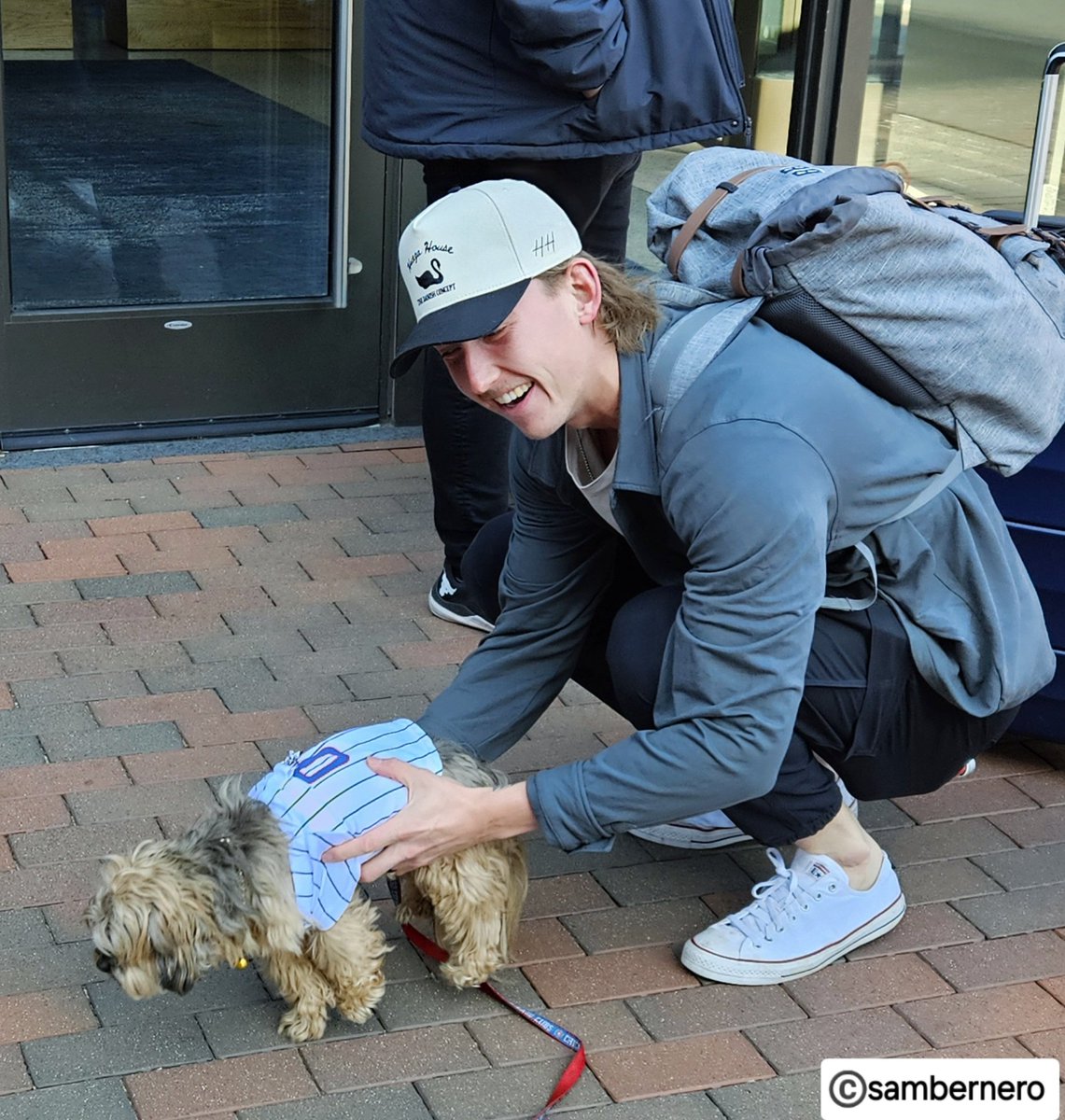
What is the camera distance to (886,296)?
8.35ft

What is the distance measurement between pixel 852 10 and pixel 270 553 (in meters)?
2.73

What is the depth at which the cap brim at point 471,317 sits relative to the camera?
8.02ft

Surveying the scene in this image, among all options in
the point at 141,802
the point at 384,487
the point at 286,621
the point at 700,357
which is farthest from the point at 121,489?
the point at 700,357

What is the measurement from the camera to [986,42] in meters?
6.07

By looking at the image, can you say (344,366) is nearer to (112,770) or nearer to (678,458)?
(112,770)

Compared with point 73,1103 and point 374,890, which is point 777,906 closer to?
point 374,890

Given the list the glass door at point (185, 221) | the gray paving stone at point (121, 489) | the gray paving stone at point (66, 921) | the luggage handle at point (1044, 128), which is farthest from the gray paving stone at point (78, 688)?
the luggage handle at point (1044, 128)

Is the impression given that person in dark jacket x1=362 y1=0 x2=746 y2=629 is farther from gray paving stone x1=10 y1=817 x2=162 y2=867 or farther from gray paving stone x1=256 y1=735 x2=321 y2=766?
gray paving stone x1=10 y1=817 x2=162 y2=867

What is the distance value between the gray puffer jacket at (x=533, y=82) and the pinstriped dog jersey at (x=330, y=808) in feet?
5.18

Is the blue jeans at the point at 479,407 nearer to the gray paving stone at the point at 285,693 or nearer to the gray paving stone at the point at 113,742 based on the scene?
the gray paving stone at the point at 285,693

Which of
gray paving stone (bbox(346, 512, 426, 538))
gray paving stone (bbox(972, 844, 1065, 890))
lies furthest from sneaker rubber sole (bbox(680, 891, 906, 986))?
gray paving stone (bbox(346, 512, 426, 538))

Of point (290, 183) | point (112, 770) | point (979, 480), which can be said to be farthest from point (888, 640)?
point (290, 183)

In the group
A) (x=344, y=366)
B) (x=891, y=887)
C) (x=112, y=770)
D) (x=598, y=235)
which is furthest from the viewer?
(x=344, y=366)

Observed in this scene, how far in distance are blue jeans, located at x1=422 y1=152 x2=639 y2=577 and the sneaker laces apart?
1421 millimetres
